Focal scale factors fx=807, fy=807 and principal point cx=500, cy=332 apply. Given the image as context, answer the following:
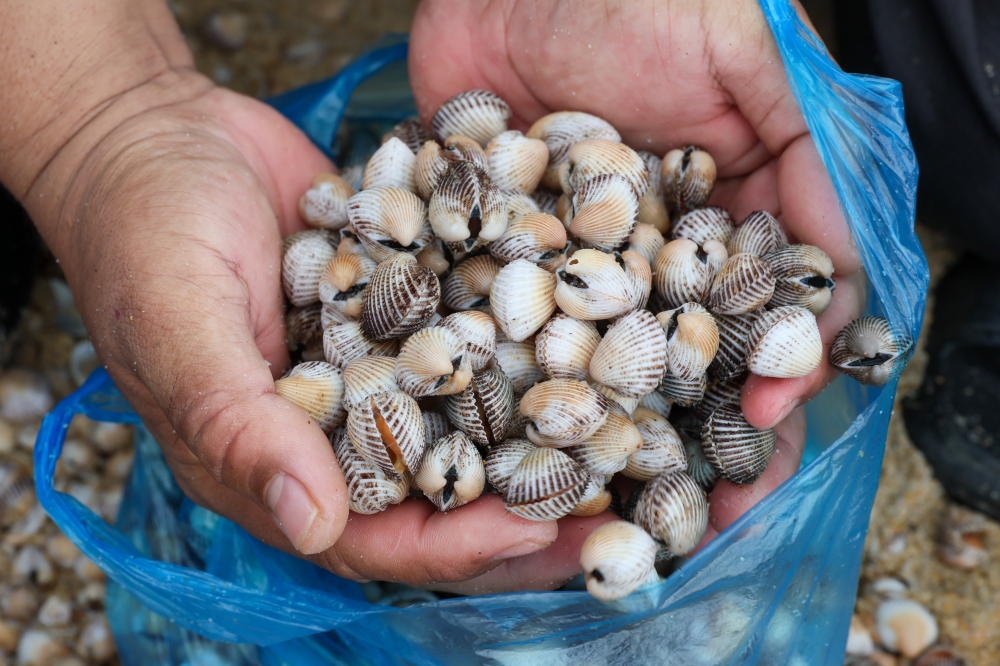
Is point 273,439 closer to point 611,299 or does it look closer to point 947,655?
point 611,299

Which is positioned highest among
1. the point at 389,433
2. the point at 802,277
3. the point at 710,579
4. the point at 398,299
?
the point at 802,277

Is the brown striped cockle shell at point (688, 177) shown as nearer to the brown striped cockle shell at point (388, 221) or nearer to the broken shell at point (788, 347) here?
the broken shell at point (788, 347)

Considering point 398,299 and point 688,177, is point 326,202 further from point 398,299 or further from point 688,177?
point 688,177

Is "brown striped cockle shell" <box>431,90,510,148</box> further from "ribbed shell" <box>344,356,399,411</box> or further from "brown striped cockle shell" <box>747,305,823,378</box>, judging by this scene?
"brown striped cockle shell" <box>747,305,823,378</box>

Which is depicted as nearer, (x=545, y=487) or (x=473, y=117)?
(x=545, y=487)

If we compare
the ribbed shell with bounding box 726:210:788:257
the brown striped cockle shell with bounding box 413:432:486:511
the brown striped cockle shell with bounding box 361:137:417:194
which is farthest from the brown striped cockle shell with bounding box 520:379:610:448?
the brown striped cockle shell with bounding box 361:137:417:194

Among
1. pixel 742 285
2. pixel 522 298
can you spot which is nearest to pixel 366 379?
pixel 522 298

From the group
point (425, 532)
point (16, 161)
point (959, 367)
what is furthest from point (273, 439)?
point (959, 367)
